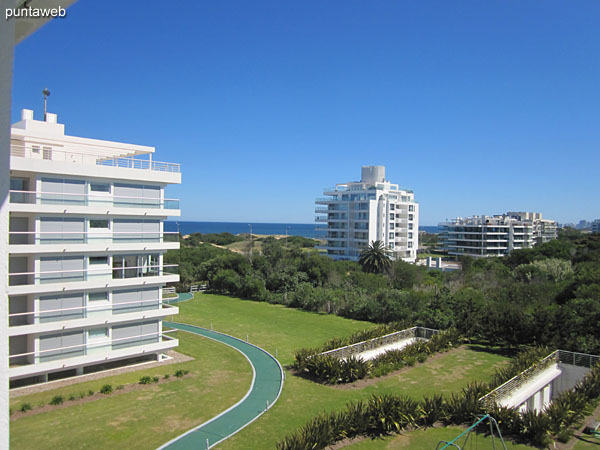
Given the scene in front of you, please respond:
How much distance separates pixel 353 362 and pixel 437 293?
16885 mm

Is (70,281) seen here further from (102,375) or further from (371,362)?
(371,362)

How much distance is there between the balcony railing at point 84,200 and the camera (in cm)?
2073

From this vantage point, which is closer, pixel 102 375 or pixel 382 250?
pixel 102 375

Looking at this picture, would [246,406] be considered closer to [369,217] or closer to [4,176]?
[4,176]

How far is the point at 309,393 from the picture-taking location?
69.6ft

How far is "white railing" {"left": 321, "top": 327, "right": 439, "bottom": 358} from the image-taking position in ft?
84.9

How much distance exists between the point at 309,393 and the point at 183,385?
6360 mm

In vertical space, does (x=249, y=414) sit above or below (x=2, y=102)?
below

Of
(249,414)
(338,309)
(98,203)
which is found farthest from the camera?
(338,309)

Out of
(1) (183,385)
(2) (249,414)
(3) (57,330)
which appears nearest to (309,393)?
(2) (249,414)

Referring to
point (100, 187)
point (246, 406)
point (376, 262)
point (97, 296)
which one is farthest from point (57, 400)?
point (376, 262)

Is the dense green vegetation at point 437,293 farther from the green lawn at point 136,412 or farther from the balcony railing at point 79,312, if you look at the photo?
the balcony railing at point 79,312

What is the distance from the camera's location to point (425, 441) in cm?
1644

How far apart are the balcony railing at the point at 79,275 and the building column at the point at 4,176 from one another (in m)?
20.0
